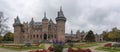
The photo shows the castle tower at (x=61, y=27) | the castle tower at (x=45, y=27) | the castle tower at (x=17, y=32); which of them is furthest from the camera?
the castle tower at (x=45, y=27)

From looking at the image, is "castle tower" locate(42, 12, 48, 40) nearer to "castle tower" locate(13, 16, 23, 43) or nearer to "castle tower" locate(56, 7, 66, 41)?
"castle tower" locate(13, 16, 23, 43)

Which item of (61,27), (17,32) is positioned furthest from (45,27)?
(61,27)

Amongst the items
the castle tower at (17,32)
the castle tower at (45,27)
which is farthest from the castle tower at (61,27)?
the castle tower at (45,27)

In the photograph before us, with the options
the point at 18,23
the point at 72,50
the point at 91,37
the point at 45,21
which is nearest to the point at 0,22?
the point at 72,50

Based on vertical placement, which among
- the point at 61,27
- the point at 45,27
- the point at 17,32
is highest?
the point at 45,27

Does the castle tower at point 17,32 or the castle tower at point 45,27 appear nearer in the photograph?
the castle tower at point 17,32

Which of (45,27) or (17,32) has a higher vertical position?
(45,27)

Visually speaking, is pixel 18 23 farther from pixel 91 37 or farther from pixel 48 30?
pixel 91 37

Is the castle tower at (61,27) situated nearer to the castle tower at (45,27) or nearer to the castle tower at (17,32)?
the castle tower at (17,32)

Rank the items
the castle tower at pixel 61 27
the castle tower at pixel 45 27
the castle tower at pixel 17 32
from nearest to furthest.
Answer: the castle tower at pixel 61 27 → the castle tower at pixel 17 32 → the castle tower at pixel 45 27

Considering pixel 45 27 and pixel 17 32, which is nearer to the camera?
pixel 17 32

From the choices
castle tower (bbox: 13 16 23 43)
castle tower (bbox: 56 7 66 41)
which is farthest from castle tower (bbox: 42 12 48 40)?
castle tower (bbox: 56 7 66 41)

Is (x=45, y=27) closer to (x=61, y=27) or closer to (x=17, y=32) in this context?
(x=17, y=32)

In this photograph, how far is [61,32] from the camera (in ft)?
182
